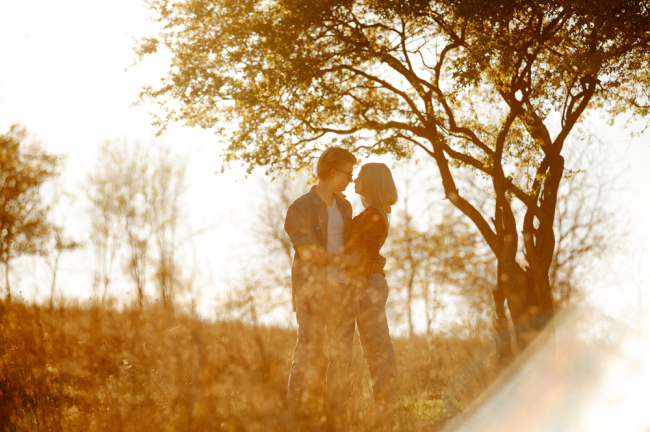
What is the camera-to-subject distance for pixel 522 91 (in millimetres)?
9688

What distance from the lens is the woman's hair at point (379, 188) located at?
13.8 ft

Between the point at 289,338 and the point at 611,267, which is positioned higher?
the point at 611,267

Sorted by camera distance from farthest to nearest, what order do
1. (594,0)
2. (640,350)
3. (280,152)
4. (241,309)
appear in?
1. (640,350)
2. (280,152)
3. (594,0)
4. (241,309)

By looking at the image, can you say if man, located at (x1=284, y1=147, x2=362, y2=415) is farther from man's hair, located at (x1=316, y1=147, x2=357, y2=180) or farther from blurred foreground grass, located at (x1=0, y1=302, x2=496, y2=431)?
blurred foreground grass, located at (x1=0, y1=302, x2=496, y2=431)

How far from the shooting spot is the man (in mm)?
3311

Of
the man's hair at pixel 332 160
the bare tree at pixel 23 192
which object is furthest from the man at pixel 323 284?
the bare tree at pixel 23 192

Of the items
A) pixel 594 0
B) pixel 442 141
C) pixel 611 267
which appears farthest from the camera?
pixel 611 267

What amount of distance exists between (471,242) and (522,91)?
1124 cm

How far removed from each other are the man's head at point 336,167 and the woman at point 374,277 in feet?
0.55

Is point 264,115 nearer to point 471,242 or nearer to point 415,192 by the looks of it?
point 471,242

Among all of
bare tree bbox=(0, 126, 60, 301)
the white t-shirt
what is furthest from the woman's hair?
bare tree bbox=(0, 126, 60, 301)

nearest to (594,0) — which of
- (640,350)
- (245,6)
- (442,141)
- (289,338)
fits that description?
(442,141)

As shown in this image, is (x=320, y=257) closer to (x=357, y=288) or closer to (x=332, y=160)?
(x=357, y=288)

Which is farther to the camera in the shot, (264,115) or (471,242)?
(471,242)
